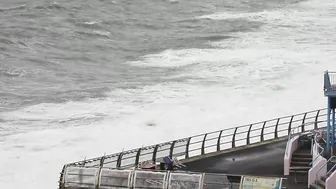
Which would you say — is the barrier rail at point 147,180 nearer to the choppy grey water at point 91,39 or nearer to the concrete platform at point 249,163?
the concrete platform at point 249,163

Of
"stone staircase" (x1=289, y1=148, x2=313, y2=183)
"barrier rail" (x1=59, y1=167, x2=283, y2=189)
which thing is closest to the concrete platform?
"stone staircase" (x1=289, y1=148, x2=313, y2=183)

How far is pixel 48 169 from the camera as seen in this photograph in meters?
44.1

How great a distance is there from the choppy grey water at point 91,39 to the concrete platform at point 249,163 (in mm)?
27247

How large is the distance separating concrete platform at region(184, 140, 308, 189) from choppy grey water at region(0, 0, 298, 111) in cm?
2725

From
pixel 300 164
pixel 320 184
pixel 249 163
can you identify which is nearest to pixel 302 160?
pixel 300 164

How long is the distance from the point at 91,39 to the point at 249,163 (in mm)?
56190

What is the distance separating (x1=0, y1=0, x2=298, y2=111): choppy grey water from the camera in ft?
211

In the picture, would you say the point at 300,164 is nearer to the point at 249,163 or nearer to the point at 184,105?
the point at 249,163

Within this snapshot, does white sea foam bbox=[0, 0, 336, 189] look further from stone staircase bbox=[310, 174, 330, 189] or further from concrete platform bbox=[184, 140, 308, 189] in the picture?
stone staircase bbox=[310, 174, 330, 189]

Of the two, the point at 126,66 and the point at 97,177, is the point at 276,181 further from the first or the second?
the point at 126,66

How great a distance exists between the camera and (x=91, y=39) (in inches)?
3396

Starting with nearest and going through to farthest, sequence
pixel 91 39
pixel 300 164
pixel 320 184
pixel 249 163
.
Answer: pixel 320 184, pixel 300 164, pixel 249 163, pixel 91 39

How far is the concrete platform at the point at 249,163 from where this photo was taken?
3091 centimetres

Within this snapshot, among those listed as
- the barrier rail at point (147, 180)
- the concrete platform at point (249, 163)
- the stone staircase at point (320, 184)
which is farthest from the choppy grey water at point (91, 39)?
the stone staircase at point (320, 184)
